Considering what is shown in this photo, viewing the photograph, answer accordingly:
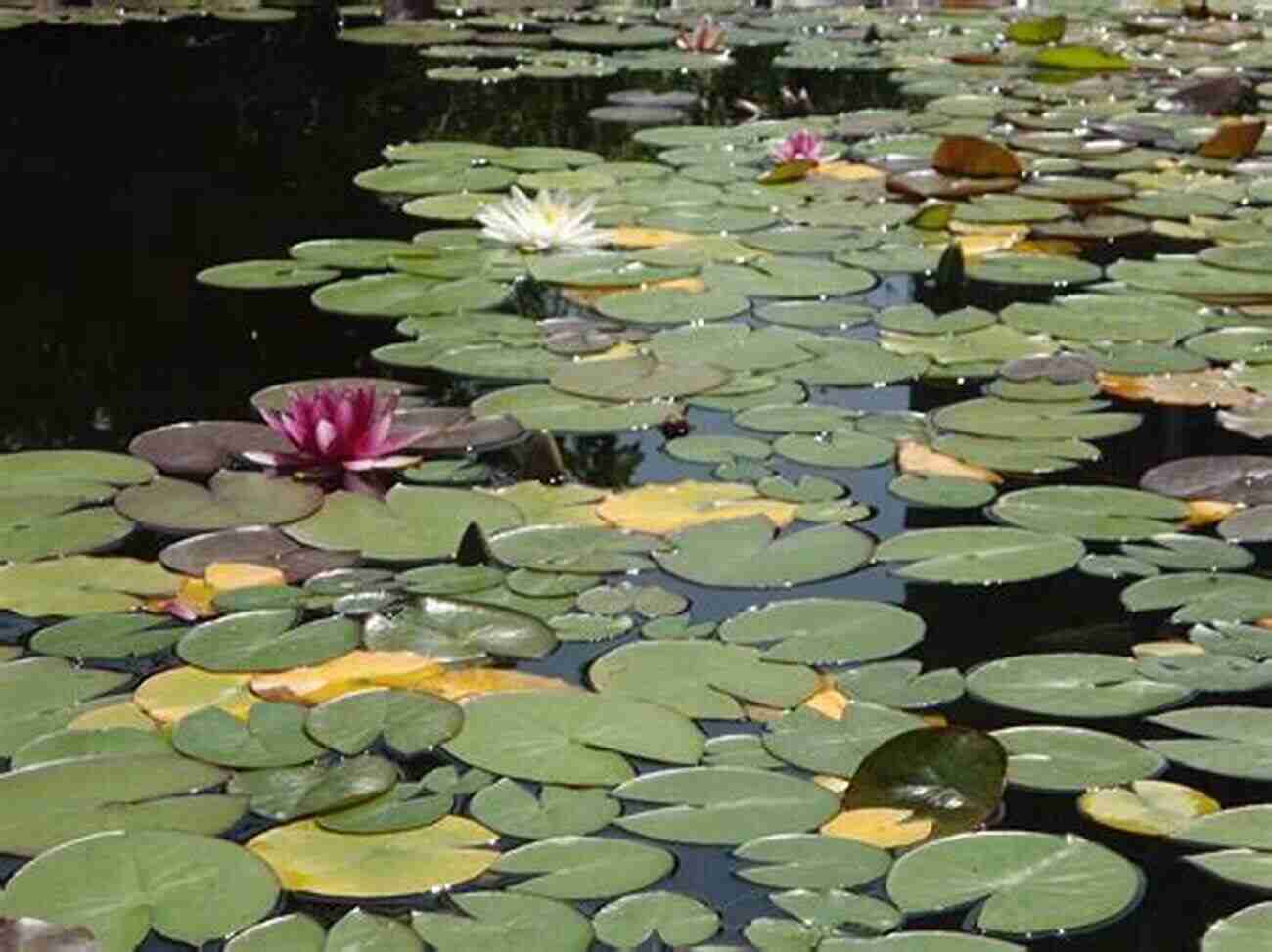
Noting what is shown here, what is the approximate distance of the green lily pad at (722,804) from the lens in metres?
1.82

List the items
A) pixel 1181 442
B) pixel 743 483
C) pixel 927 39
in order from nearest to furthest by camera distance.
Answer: pixel 743 483 < pixel 1181 442 < pixel 927 39

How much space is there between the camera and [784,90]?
5.43m

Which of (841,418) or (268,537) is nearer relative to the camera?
(268,537)

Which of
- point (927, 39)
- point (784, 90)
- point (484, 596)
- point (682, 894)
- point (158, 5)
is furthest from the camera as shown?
point (158, 5)

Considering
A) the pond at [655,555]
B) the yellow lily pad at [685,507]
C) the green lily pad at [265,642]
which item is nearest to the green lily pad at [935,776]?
the pond at [655,555]

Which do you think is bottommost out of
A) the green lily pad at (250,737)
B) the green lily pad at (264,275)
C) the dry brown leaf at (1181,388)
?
the green lily pad at (250,737)

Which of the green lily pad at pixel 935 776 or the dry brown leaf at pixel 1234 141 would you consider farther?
the dry brown leaf at pixel 1234 141

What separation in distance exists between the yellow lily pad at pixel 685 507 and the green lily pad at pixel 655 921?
0.85 metres

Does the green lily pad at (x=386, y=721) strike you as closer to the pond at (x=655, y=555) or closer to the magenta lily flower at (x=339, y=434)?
the pond at (x=655, y=555)

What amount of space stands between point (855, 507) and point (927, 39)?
4.30m

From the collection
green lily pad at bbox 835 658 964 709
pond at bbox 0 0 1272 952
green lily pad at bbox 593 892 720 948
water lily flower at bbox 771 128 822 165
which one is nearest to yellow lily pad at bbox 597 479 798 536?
pond at bbox 0 0 1272 952

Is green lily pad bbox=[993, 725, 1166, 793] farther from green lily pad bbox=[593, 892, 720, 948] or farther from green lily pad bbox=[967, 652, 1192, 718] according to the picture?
green lily pad bbox=[593, 892, 720, 948]

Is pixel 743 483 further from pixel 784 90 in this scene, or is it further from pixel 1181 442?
pixel 784 90

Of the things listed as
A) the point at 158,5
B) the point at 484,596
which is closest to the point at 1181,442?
the point at 484,596
